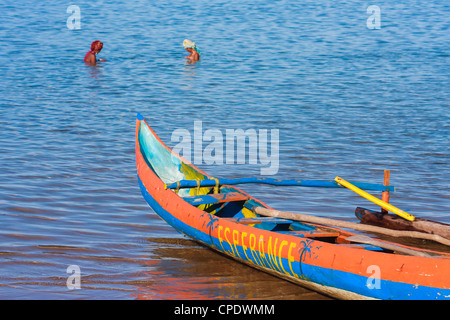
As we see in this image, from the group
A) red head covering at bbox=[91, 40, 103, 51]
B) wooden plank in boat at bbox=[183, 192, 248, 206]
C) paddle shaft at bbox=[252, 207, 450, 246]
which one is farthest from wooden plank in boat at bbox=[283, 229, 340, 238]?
red head covering at bbox=[91, 40, 103, 51]

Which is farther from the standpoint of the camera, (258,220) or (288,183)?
(288,183)

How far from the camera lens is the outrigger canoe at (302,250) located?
5020 millimetres

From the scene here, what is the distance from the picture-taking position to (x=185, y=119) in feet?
48.5

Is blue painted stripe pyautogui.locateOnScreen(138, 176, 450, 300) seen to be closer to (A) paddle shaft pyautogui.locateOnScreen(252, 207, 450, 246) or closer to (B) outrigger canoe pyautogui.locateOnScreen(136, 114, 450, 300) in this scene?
(B) outrigger canoe pyautogui.locateOnScreen(136, 114, 450, 300)

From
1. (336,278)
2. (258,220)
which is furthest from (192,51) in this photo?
(336,278)

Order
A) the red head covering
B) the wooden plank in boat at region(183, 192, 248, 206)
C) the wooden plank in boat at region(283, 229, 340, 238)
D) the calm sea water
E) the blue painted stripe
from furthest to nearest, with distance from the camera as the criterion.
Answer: the red head covering, the wooden plank in boat at region(183, 192, 248, 206), the calm sea water, the wooden plank in boat at region(283, 229, 340, 238), the blue painted stripe

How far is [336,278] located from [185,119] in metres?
9.74

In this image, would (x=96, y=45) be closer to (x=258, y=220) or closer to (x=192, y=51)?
(x=192, y=51)

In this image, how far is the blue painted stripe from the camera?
4969mm

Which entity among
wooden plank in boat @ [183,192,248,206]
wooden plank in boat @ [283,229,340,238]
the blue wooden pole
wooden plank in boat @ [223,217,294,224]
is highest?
the blue wooden pole

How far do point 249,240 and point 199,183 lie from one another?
68.7 inches

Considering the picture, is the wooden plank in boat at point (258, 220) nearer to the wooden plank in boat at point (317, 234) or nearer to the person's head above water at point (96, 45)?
the wooden plank in boat at point (317, 234)
